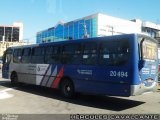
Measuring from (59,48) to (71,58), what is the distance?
1.25m

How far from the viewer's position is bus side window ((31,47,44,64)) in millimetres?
15101

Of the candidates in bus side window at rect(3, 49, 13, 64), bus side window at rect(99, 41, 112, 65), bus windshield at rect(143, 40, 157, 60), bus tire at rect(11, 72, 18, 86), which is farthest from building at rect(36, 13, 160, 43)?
bus side window at rect(99, 41, 112, 65)

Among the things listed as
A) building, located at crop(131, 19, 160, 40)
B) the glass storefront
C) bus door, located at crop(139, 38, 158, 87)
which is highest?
building, located at crop(131, 19, 160, 40)

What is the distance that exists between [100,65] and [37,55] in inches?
214

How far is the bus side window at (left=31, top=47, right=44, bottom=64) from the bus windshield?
20.4 ft

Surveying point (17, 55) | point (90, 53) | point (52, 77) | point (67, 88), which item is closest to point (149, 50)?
point (90, 53)

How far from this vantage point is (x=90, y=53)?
11805mm

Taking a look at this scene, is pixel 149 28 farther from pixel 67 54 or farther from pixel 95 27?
pixel 67 54

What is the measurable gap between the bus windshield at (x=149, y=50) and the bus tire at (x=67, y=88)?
3804 mm

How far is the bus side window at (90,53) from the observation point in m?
11.6

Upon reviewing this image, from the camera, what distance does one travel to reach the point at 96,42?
11602 millimetres

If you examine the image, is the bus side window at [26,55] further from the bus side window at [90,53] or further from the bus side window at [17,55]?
the bus side window at [90,53]

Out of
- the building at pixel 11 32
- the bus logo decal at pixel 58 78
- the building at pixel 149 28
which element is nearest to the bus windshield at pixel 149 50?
the bus logo decal at pixel 58 78

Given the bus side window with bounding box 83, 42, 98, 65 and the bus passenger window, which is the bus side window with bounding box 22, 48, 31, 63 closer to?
the bus side window with bounding box 83, 42, 98, 65
